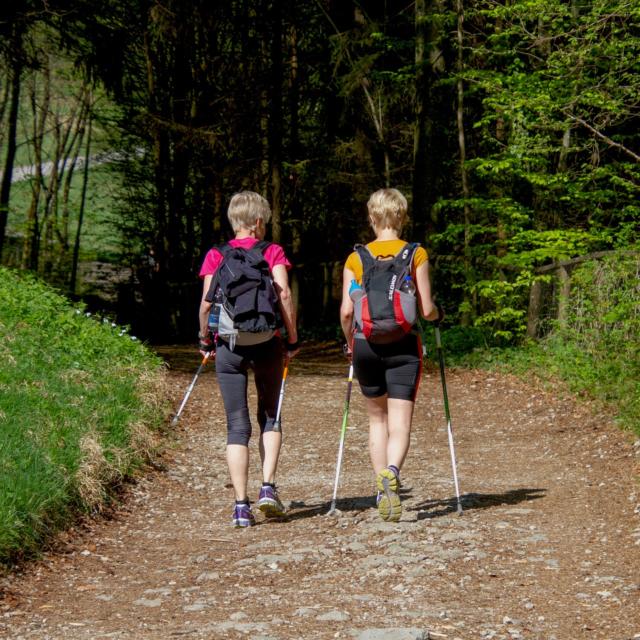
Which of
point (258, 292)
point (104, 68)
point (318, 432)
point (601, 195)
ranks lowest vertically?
point (318, 432)

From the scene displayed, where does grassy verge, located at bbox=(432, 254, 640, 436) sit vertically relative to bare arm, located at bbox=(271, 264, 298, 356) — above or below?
below

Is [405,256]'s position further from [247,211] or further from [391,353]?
[247,211]

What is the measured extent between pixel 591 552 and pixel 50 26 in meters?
12.0

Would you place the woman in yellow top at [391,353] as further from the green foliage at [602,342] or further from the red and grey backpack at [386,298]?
the green foliage at [602,342]

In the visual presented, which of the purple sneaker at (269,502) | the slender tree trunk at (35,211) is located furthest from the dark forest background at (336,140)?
the purple sneaker at (269,502)

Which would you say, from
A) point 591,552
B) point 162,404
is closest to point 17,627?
point 591,552

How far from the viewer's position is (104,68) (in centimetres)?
1561

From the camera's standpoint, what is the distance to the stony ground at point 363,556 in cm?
444

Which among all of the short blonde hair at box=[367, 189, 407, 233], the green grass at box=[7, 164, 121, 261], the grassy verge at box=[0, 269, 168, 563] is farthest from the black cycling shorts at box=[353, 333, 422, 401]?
the green grass at box=[7, 164, 121, 261]

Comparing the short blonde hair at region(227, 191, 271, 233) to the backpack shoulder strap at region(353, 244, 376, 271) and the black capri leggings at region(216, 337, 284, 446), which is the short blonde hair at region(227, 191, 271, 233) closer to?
the backpack shoulder strap at region(353, 244, 376, 271)

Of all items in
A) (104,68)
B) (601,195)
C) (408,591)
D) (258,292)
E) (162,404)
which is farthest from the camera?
(104,68)

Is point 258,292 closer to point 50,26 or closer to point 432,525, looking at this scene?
point 432,525

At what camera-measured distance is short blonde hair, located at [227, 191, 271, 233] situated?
20.0ft

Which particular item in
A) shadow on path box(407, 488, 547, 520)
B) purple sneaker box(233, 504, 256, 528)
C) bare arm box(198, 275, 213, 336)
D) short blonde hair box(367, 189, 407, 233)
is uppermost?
short blonde hair box(367, 189, 407, 233)
